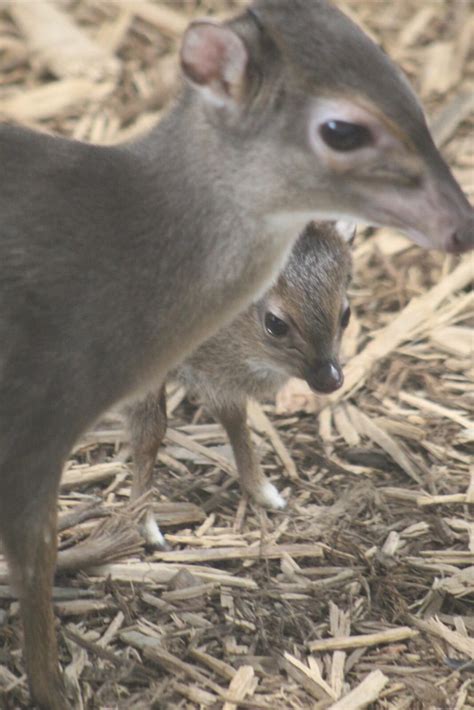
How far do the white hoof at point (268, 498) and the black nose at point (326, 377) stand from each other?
59 cm

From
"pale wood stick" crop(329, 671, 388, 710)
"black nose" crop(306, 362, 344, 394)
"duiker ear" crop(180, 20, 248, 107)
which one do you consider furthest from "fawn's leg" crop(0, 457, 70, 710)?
"black nose" crop(306, 362, 344, 394)

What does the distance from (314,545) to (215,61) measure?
6.82 feet

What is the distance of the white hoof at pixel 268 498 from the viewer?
5453 millimetres

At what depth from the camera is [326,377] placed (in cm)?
504

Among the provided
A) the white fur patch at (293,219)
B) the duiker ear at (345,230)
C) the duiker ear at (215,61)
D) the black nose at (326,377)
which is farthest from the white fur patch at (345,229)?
the duiker ear at (215,61)

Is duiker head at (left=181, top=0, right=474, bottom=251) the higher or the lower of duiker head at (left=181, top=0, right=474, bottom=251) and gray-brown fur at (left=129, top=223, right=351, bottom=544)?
the higher

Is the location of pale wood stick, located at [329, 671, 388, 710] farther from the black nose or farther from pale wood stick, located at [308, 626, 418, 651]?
the black nose

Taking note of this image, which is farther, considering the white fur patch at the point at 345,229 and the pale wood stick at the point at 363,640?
the white fur patch at the point at 345,229

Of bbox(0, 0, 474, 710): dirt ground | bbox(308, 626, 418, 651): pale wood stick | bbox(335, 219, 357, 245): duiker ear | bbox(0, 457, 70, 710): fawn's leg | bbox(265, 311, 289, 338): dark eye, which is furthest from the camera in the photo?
bbox(335, 219, 357, 245): duiker ear

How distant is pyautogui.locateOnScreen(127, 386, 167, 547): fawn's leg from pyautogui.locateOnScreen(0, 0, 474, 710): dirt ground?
0.21ft

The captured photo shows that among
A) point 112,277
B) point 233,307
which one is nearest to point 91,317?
point 112,277

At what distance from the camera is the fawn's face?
5.07 meters

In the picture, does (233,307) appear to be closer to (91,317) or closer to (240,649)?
(91,317)

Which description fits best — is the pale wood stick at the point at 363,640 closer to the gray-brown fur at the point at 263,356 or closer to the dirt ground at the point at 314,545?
the dirt ground at the point at 314,545
